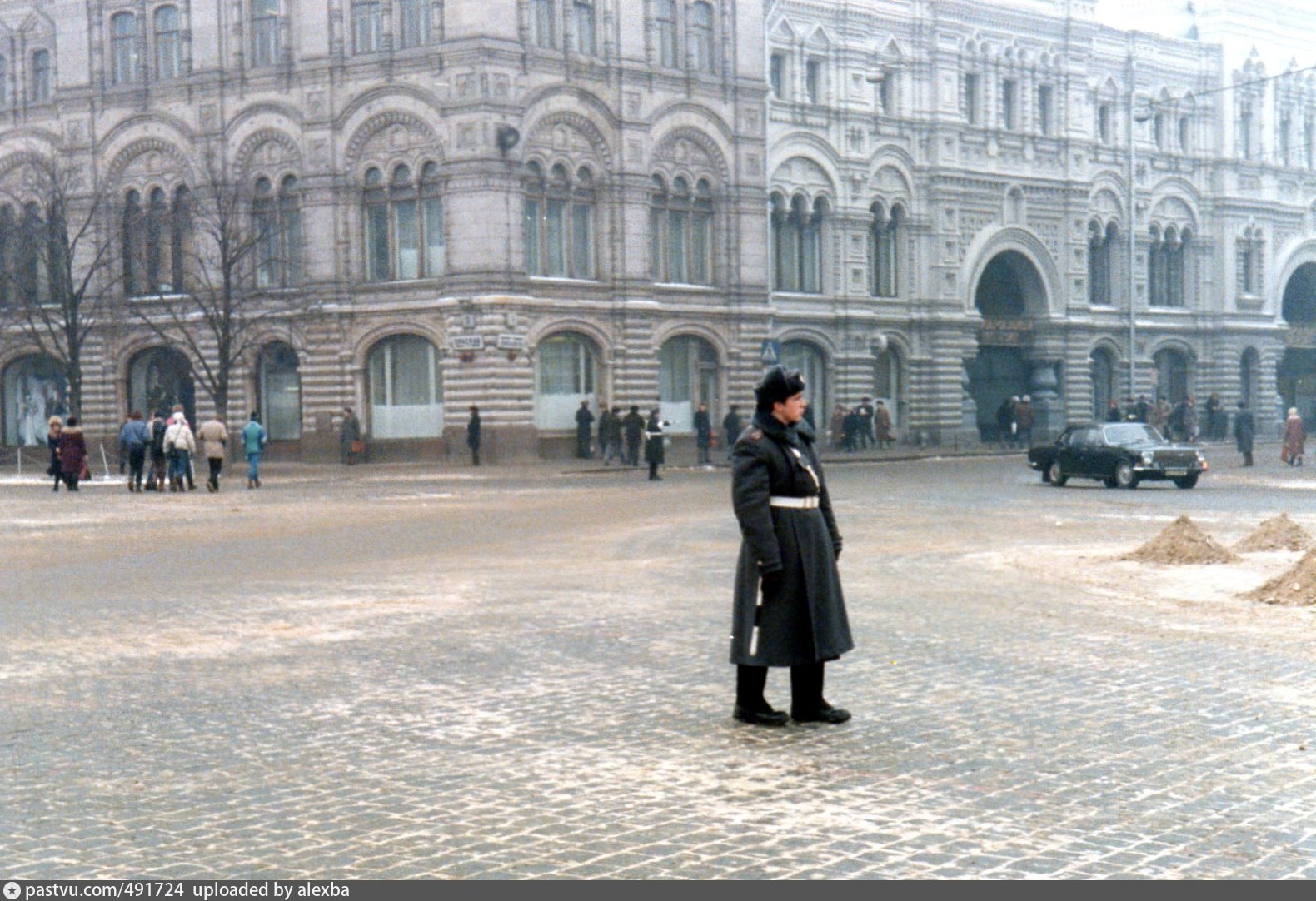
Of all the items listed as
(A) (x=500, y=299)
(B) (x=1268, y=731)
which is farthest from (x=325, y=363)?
(B) (x=1268, y=731)

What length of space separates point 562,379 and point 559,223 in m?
4.37

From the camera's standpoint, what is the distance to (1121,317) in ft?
229

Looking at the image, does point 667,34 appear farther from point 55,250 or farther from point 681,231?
point 55,250

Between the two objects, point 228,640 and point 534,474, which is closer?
point 228,640

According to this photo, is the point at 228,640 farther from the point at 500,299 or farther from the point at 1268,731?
the point at 500,299

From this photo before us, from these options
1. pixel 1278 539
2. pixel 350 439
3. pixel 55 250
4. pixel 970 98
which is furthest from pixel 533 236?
pixel 1278 539

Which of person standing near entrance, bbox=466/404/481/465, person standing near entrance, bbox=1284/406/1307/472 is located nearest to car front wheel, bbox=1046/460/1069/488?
person standing near entrance, bbox=1284/406/1307/472

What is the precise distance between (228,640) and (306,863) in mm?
6686

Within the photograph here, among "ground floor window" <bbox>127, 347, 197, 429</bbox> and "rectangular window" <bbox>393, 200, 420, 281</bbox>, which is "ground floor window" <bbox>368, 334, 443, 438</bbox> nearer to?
"rectangular window" <bbox>393, 200, 420, 281</bbox>

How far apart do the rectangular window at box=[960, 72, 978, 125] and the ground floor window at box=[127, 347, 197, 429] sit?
28.5 m

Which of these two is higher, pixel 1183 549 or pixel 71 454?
pixel 71 454

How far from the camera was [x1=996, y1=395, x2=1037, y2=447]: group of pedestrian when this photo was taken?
6216cm

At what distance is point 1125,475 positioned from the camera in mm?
36094

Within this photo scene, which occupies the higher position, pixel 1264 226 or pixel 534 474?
pixel 1264 226
